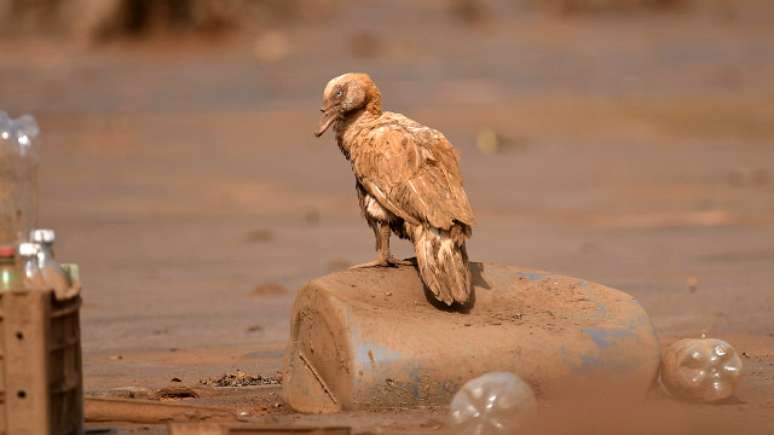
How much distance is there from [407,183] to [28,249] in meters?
2.15

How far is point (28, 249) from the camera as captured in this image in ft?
17.8

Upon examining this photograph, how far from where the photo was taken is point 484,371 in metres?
6.49

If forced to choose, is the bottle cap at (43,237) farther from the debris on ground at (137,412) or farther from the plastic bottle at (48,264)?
the debris on ground at (137,412)

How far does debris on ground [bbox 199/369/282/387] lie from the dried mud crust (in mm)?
909

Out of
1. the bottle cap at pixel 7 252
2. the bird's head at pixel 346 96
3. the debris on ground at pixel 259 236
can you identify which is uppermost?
the bird's head at pixel 346 96

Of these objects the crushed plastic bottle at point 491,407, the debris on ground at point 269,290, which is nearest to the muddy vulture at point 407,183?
the crushed plastic bottle at point 491,407

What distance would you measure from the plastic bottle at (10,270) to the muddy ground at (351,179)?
1.23 meters

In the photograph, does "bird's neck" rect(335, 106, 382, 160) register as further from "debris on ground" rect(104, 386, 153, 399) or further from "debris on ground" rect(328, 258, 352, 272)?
"debris on ground" rect(328, 258, 352, 272)

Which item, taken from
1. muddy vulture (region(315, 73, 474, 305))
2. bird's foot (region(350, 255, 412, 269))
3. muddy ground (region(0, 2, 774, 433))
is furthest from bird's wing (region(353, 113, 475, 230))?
muddy ground (region(0, 2, 774, 433))

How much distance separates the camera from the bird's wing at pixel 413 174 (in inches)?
274

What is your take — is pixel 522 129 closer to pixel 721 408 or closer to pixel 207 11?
pixel 207 11

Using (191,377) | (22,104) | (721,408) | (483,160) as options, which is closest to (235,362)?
(191,377)

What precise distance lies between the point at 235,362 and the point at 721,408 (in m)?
2.90

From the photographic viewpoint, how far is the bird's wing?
6961 millimetres
